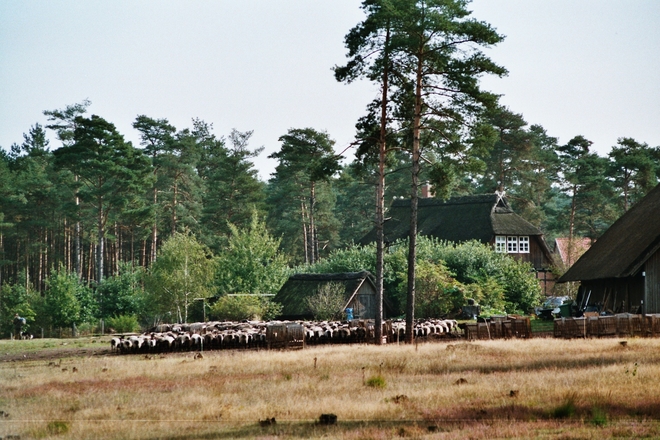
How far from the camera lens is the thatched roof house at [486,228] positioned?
7062cm

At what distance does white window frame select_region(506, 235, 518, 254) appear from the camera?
234ft

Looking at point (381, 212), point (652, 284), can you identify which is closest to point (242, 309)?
point (381, 212)

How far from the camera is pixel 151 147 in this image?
75.7 m

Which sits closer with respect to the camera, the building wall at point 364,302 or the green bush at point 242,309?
the green bush at point 242,309

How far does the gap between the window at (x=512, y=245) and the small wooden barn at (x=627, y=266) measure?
24116mm

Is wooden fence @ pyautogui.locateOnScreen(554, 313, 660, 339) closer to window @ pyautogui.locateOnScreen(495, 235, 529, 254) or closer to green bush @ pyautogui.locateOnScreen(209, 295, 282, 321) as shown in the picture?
green bush @ pyautogui.locateOnScreen(209, 295, 282, 321)

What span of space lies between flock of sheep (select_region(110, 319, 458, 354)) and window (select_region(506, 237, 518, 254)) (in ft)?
112

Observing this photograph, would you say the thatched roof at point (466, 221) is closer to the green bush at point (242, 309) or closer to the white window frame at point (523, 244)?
the white window frame at point (523, 244)

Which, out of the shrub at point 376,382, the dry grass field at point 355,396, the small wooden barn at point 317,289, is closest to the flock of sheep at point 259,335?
the dry grass field at point 355,396

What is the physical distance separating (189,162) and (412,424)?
66.5 m

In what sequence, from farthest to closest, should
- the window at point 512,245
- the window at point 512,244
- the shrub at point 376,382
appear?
the window at point 512,245
the window at point 512,244
the shrub at point 376,382

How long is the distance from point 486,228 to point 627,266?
31753 millimetres

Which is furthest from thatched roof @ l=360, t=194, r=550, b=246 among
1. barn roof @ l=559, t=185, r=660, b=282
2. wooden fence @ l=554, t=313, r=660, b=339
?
wooden fence @ l=554, t=313, r=660, b=339

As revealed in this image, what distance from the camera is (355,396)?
53.2ft
